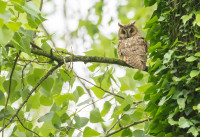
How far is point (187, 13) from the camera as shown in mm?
1712

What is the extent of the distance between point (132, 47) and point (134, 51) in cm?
8

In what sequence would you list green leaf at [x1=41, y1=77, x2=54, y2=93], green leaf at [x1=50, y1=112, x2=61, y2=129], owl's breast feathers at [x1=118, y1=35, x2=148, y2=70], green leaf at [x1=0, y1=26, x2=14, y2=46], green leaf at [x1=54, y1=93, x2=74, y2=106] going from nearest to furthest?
green leaf at [x1=0, y1=26, x2=14, y2=46] < green leaf at [x1=50, y1=112, x2=61, y2=129] < green leaf at [x1=54, y1=93, x2=74, y2=106] < green leaf at [x1=41, y1=77, x2=54, y2=93] < owl's breast feathers at [x1=118, y1=35, x2=148, y2=70]

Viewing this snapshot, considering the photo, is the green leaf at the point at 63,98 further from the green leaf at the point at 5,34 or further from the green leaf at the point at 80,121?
the green leaf at the point at 5,34

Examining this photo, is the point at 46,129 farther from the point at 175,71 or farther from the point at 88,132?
the point at 175,71

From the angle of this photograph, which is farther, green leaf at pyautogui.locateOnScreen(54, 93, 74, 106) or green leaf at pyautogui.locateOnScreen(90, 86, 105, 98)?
green leaf at pyautogui.locateOnScreen(90, 86, 105, 98)

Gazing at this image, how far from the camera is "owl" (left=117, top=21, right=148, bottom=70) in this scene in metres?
2.71

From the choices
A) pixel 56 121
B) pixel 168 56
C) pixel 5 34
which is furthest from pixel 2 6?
pixel 56 121

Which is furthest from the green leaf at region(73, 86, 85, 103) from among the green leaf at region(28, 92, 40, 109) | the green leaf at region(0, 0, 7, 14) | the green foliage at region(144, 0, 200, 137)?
the green leaf at region(0, 0, 7, 14)

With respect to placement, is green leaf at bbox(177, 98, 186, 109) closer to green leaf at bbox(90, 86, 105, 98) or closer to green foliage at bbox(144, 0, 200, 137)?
green foliage at bbox(144, 0, 200, 137)

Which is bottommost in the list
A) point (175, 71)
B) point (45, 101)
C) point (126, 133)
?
point (126, 133)

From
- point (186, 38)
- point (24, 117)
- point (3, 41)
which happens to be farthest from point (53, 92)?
point (3, 41)

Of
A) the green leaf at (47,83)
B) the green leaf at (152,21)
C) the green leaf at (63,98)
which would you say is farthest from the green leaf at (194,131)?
the green leaf at (47,83)

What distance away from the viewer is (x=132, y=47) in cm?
305

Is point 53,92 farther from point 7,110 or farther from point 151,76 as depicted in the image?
point 151,76
